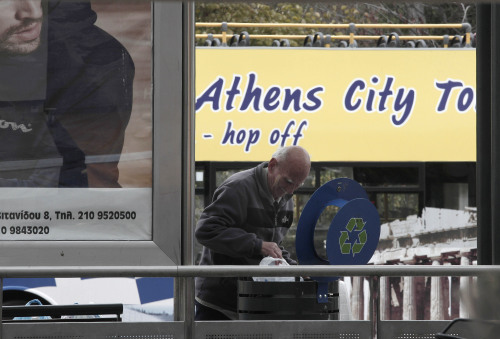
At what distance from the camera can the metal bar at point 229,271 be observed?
394 centimetres

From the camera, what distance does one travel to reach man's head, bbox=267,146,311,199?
523 centimetres

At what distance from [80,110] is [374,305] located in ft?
5.59

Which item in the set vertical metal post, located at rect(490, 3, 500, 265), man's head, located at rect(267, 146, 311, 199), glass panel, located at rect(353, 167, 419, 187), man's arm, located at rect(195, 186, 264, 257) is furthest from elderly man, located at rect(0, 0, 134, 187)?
glass panel, located at rect(353, 167, 419, 187)

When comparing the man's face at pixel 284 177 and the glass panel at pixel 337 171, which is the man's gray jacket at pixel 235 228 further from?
the glass panel at pixel 337 171

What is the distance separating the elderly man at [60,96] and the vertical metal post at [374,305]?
1.34 m

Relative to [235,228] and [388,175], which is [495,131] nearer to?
[235,228]

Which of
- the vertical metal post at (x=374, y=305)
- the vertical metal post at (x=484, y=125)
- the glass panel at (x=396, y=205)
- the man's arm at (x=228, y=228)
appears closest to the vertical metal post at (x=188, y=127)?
the man's arm at (x=228, y=228)

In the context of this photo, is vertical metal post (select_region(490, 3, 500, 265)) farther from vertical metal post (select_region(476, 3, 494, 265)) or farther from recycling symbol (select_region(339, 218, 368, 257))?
recycling symbol (select_region(339, 218, 368, 257))

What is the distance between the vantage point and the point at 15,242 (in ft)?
14.1

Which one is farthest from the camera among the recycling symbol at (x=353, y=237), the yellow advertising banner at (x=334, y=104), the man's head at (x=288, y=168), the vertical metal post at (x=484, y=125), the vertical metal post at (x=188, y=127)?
the yellow advertising banner at (x=334, y=104)

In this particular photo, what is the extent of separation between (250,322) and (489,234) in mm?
1502

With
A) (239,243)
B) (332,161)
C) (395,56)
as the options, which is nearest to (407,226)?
(332,161)

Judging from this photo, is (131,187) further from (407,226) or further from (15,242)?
(407,226)

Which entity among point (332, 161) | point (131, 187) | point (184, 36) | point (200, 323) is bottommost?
point (200, 323)
